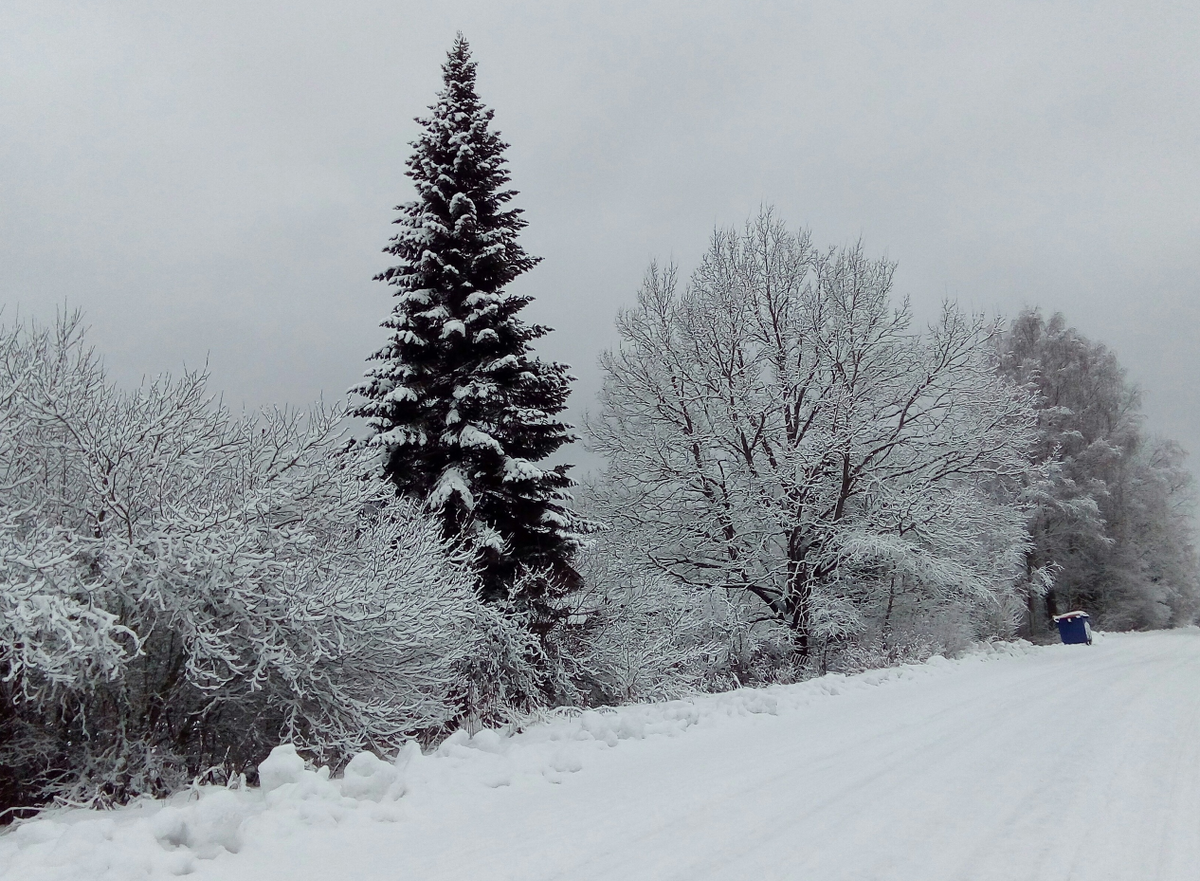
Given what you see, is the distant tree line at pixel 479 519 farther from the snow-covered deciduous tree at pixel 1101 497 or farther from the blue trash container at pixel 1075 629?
the snow-covered deciduous tree at pixel 1101 497

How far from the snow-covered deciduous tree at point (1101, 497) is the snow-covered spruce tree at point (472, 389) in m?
22.1

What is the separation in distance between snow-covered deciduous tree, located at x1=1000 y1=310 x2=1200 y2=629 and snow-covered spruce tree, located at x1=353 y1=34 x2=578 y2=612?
72.6 ft

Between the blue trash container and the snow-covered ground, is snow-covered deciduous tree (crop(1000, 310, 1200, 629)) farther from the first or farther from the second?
the snow-covered ground

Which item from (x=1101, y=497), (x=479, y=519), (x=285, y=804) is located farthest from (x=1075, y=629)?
(x=285, y=804)

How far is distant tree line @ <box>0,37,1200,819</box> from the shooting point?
5.69m

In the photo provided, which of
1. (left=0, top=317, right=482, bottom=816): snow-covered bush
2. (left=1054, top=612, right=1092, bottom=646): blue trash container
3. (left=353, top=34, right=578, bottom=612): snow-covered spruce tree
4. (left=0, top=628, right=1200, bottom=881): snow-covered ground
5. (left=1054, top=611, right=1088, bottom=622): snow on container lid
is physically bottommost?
(left=1054, top=612, right=1092, bottom=646): blue trash container

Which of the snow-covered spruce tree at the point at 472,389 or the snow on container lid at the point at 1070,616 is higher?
the snow-covered spruce tree at the point at 472,389

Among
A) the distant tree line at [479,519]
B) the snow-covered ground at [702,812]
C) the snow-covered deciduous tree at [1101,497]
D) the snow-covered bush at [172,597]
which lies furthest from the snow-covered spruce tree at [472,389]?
the snow-covered deciduous tree at [1101,497]

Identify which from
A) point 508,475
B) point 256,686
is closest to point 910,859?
point 256,686

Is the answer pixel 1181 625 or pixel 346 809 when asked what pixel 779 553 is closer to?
pixel 346 809

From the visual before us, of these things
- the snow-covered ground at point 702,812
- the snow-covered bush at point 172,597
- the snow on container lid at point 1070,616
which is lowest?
the snow on container lid at point 1070,616

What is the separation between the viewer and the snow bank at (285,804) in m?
3.42

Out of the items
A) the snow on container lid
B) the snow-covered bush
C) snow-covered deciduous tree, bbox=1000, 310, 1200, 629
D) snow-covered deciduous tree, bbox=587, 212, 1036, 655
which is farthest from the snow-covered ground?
snow-covered deciduous tree, bbox=1000, 310, 1200, 629

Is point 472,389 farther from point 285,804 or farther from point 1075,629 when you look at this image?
point 1075,629
